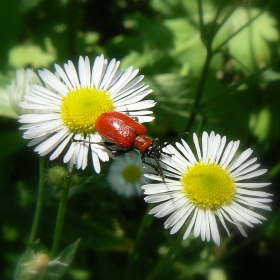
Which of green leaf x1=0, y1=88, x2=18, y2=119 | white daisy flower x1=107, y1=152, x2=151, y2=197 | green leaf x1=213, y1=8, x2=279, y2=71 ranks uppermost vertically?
green leaf x1=213, y1=8, x2=279, y2=71

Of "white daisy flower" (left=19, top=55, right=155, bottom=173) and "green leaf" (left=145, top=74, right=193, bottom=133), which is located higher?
"green leaf" (left=145, top=74, right=193, bottom=133)

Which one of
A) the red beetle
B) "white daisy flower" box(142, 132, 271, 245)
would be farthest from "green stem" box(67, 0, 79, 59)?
"white daisy flower" box(142, 132, 271, 245)

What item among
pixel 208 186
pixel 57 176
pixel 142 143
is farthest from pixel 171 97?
pixel 57 176

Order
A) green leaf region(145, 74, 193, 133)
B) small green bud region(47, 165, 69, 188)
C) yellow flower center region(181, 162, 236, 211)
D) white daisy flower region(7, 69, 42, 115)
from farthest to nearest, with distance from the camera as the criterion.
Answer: green leaf region(145, 74, 193, 133) < white daisy flower region(7, 69, 42, 115) < yellow flower center region(181, 162, 236, 211) < small green bud region(47, 165, 69, 188)

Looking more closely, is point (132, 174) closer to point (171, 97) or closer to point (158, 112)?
point (158, 112)

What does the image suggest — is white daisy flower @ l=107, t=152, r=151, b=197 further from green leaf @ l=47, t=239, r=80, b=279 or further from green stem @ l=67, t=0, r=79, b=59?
green stem @ l=67, t=0, r=79, b=59

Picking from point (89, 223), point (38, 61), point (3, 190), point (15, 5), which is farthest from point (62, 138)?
point (15, 5)

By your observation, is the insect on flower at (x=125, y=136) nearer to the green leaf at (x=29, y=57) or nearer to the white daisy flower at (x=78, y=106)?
the white daisy flower at (x=78, y=106)
